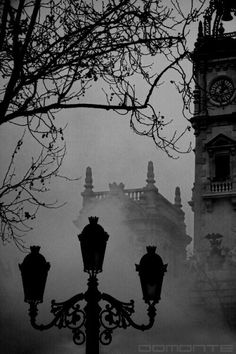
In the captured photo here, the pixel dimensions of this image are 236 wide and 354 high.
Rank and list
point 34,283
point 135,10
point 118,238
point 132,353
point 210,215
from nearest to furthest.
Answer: point 34,283, point 135,10, point 132,353, point 210,215, point 118,238

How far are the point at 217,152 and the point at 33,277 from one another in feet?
97.1

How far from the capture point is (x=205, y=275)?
34.9 metres

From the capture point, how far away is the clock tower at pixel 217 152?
36250 mm

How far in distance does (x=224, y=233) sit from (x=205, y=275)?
2.45m

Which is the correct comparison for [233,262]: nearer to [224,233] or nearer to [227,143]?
[224,233]

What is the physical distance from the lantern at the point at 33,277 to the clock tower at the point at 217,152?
27960 millimetres

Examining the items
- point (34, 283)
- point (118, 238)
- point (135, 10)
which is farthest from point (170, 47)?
point (118, 238)

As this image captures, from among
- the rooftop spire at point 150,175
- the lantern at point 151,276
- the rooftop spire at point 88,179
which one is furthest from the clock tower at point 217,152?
the lantern at point 151,276

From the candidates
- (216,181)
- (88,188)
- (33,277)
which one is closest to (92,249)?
(33,277)

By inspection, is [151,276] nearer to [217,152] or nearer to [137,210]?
[217,152]

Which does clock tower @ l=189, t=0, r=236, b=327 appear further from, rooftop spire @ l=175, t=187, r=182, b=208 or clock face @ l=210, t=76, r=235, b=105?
rooftop spire @ l=175, t=187, r=182, b=208

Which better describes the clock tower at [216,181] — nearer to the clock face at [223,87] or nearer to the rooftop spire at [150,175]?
the clock face at [223,87]

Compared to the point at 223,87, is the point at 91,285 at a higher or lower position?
lower

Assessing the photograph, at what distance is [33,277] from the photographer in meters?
8.20
